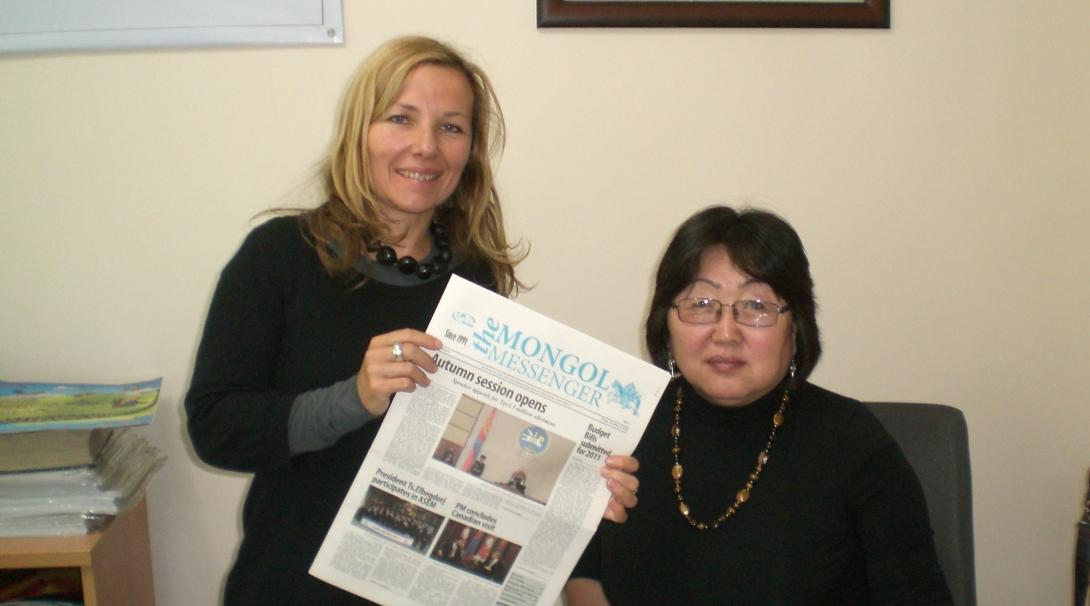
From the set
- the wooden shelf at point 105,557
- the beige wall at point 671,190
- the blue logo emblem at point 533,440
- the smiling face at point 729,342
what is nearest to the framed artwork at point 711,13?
the beige wall at point 671,190

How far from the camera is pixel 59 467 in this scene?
60.0 inches

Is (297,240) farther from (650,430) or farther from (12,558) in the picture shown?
(12,558)

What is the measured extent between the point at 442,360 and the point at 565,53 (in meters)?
0.96

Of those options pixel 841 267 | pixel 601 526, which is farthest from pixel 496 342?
pixel 841 267

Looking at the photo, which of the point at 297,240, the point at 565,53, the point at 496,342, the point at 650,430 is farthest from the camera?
the point at 565,53

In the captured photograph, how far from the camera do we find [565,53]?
189cm

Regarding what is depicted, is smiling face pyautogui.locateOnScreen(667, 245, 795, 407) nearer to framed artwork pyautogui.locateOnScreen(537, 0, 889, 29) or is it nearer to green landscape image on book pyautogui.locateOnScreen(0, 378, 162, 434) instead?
framed artwork pyautogui.locateOnScreen(537, 0, 889, 29)

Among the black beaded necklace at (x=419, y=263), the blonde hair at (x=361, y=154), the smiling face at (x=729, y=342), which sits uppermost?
the blonde hair at (x=361, y=154)

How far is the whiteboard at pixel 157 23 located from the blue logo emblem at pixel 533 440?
1.06m

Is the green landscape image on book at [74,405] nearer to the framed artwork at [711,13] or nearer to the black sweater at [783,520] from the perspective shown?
the black sweater at [783,520]

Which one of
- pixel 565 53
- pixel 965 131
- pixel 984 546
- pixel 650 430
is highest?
pixel 565 53

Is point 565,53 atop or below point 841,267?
atop

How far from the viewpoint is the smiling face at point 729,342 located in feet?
4.09

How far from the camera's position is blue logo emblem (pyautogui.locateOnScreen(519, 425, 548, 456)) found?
1.16 metres
